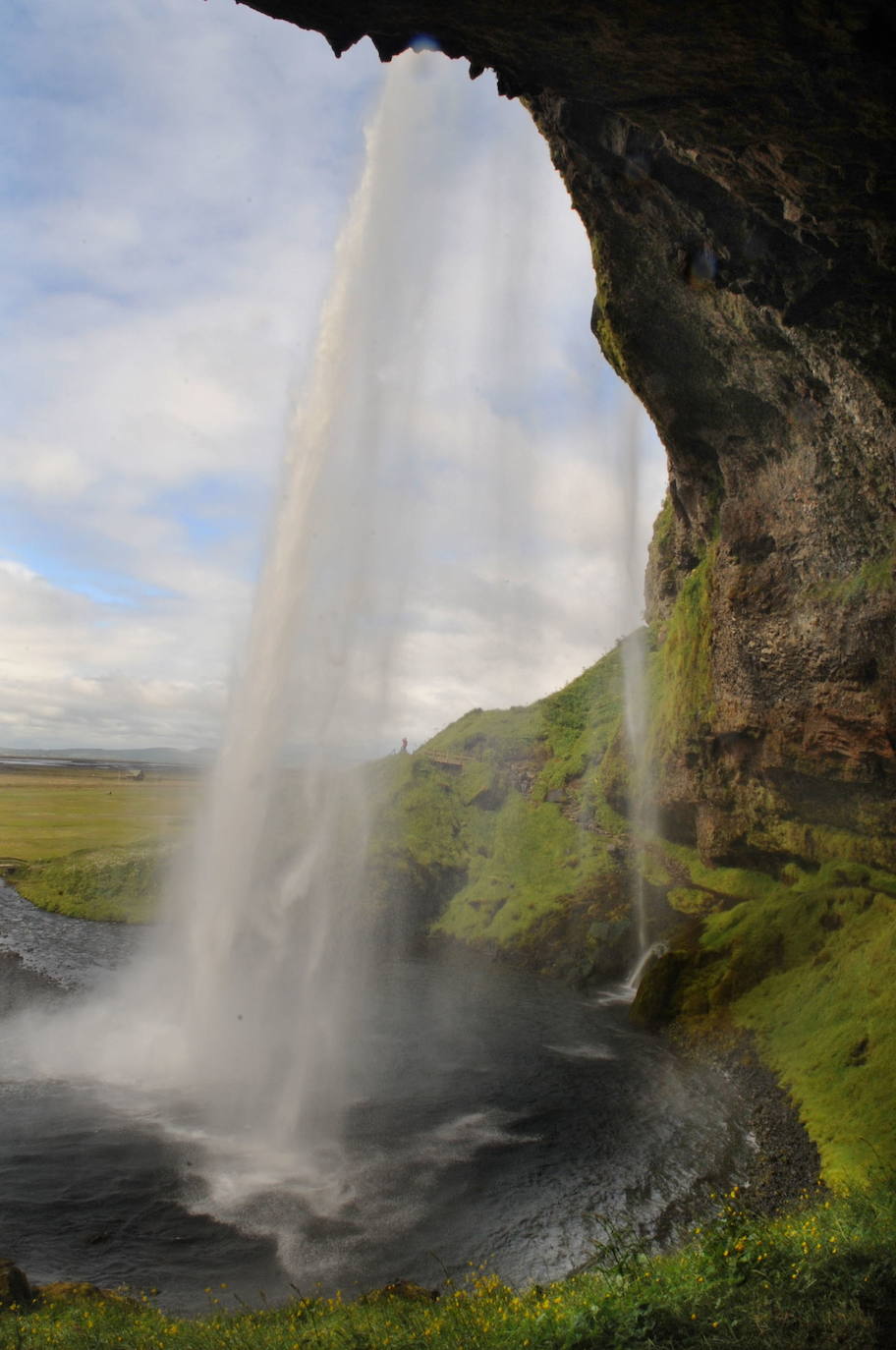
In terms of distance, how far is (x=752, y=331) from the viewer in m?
19.4

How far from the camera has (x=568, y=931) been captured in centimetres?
3834

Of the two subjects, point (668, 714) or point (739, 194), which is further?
point (668, 714)

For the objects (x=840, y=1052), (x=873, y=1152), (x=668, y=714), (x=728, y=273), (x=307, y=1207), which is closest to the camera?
(x=728, y=273)

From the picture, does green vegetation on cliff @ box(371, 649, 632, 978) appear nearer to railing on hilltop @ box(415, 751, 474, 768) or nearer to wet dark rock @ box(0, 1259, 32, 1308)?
railing on hilltop @ box(415, 751, 474, 768)

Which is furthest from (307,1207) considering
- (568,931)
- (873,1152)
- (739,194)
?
(568,931)

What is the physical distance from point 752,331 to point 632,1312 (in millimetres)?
19886

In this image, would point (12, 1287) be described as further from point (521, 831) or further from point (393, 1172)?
point (521, 831)

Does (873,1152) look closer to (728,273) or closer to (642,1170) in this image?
(642,1170)

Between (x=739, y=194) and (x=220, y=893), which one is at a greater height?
(x=739, y=194)

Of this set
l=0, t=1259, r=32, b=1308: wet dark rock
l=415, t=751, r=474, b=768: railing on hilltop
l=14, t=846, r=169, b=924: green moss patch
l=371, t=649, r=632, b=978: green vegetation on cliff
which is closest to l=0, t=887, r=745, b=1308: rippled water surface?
l=0, t=1259, r=32, b=1308: wet dark rock

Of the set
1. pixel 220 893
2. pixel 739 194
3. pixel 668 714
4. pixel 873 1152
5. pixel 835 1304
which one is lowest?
pixel 873 1152

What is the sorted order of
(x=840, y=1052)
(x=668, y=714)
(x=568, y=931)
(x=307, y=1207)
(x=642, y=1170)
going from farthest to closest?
(x=568, y=931) → (x=668, y=714) → (x=840, y=1052) → (x=642, y=1170) → (x=307, y=1207)

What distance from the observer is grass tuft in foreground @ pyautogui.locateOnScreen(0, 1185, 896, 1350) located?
8.21 meters

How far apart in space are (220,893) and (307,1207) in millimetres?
11353
